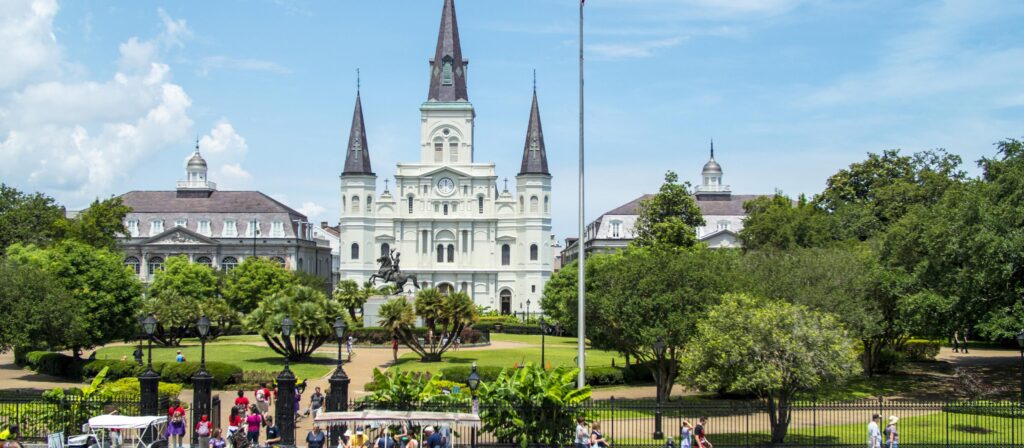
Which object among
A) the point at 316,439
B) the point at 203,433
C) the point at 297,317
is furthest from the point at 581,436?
the point at 297,317

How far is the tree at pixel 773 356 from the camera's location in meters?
24.8

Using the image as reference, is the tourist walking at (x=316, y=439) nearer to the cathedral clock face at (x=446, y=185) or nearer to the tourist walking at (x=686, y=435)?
the tourist walking at (x=686, y=435)

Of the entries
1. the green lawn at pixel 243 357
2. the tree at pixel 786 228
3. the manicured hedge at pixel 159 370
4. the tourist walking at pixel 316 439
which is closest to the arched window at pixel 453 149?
the tree at pixel 786 228

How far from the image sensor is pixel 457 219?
102000mm

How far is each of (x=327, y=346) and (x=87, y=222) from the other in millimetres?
27420

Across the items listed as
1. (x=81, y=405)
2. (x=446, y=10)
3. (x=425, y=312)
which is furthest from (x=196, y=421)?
(x=446, y=10)

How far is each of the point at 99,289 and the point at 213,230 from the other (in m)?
59.6

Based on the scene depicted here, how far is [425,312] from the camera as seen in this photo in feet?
150

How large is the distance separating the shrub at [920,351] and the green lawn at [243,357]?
2924cm

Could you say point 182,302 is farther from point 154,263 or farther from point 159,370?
point 154,263

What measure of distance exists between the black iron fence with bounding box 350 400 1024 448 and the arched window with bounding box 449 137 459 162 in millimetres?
74861

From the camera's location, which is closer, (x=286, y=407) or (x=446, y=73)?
(x=286, y=407)

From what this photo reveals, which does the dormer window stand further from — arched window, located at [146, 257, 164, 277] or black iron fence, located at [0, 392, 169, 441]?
black iron fence, located at [0, 392, 169, 441]

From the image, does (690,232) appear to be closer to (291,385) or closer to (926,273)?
A: (926,273)
